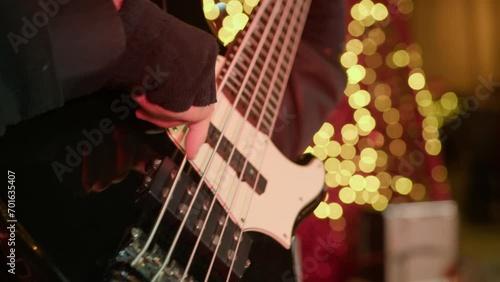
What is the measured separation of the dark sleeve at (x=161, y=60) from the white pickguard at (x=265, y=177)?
97 mm

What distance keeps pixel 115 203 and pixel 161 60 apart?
0.13 m

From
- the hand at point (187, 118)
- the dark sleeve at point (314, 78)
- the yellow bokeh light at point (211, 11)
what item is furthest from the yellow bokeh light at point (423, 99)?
the hand at point (187, 118)

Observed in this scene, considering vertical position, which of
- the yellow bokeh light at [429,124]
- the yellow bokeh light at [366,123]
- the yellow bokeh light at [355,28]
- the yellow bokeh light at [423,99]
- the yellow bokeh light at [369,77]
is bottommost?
the yellow bokeh light at [429,124]

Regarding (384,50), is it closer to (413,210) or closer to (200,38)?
(413,210)

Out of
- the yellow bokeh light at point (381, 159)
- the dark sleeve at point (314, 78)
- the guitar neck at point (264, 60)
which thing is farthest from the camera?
the yellow bokeh light at point (381, 159)

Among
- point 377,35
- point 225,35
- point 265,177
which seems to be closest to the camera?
point 265,177

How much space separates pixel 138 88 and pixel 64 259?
150 mm

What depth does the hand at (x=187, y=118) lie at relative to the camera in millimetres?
486

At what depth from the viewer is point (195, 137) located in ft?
1.89

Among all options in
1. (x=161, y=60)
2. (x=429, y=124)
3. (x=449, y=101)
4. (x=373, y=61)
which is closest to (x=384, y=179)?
(x=429, y=124)

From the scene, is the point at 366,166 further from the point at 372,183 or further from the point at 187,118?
the point at 187,118

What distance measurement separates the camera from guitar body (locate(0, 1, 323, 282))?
451mm

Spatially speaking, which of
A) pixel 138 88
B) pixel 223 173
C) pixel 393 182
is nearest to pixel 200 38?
pixel 138 88

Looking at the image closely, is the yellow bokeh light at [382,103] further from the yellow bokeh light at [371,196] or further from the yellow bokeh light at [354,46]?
the yellow bokeh light at [371,196]
